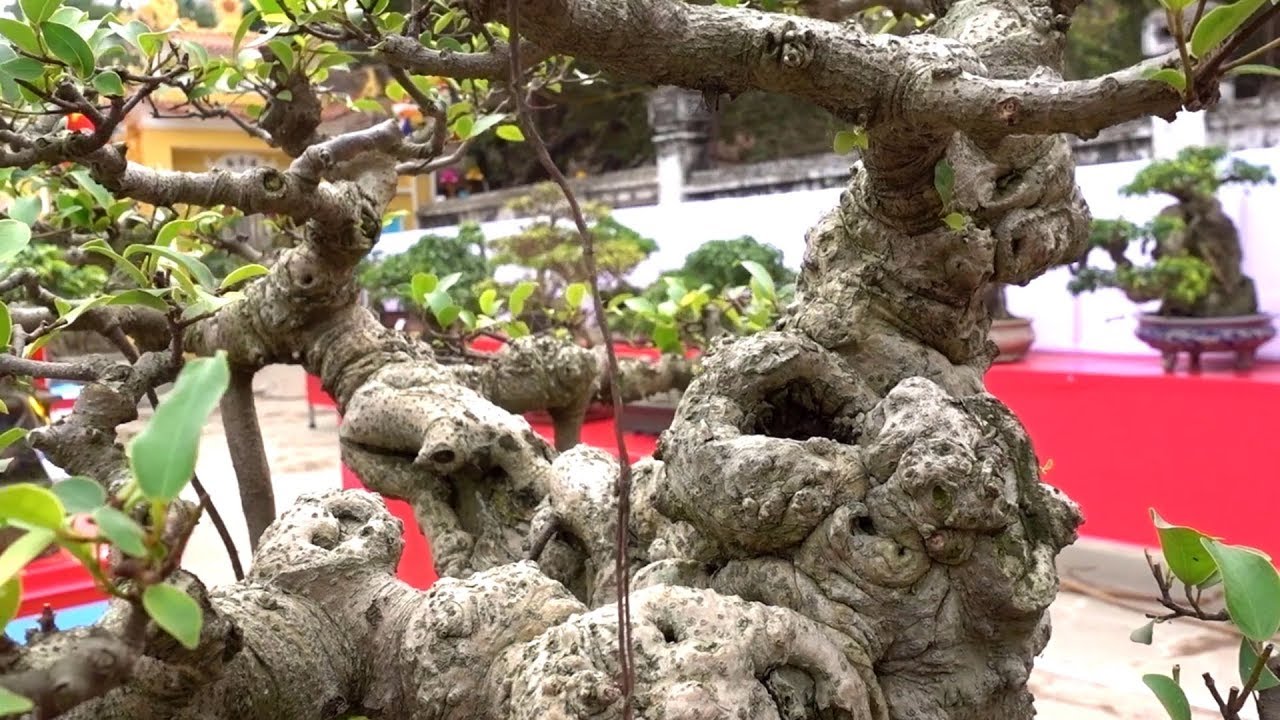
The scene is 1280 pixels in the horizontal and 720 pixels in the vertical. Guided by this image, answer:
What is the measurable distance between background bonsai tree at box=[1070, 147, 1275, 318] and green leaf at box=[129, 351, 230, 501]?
2901 mm

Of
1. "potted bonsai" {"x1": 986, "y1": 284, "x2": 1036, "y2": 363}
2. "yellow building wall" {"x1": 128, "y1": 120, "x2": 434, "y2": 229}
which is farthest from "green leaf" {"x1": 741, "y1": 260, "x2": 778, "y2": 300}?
"yellow building wall" {"x1": 128, "y1": 120, "x2": 434, "y2": 229}

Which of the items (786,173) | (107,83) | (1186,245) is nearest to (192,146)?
(786,173)

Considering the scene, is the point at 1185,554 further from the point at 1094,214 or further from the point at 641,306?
the point at 1094,214

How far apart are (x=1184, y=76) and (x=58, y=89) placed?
62 centimetres

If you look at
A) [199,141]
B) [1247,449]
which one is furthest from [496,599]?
[199,141]

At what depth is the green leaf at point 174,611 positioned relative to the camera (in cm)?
30


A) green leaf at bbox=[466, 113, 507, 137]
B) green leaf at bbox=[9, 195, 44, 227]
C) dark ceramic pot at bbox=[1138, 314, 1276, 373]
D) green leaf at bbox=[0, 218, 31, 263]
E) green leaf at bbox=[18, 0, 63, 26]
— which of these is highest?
green leaf at bbox=[18, 0, 63, 26]

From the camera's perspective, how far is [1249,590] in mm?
454

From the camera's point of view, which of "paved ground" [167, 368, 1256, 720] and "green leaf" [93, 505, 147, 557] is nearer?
"green leaf" [93, 505, 147, 557]

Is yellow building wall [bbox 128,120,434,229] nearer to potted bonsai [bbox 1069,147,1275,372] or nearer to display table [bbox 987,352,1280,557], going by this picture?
potted bonsai [bbox 1069,147,1275,372]

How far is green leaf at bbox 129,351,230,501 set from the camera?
29 centimetres

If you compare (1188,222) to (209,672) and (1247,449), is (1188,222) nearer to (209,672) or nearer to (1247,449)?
(1247,449)

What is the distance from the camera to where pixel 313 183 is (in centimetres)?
79

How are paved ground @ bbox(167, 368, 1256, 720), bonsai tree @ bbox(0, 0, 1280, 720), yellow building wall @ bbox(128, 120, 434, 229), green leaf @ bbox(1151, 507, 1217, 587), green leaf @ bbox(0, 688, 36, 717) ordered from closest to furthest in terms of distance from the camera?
green leaf @ bbox(0, 688, 36, 717)
bonsai tree @ bbox(0, 0, 1280, 720)
green leaf @ bbox(1151, 507, 1217, 587)
paved ground @ bbox(167, 368, 1256, 720)
yellow building wall @ bbox(128, 120, 434, 229)
